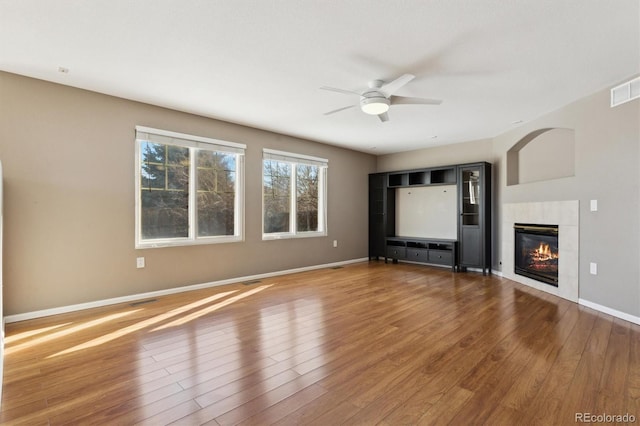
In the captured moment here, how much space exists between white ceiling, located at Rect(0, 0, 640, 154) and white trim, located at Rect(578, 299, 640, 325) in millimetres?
2518

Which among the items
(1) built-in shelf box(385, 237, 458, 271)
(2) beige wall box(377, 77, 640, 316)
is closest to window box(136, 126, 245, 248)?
(1) built-in shelf box(385, 237, 458, 271)

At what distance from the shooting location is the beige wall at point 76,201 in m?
3.24

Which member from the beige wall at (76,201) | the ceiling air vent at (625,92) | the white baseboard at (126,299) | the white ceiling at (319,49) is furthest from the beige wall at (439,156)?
the beige wall at (76,201)

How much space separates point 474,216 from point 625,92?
2940 millimetres

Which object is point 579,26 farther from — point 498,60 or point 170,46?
point 170,46

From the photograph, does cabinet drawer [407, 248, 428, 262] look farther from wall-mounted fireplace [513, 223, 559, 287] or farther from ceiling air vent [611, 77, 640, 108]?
ceiling air vent [611, 77, 640, 108]

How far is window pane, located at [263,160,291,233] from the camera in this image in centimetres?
552

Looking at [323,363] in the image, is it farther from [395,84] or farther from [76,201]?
[76,201]

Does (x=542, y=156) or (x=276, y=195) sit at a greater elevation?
(x=542, y=156)

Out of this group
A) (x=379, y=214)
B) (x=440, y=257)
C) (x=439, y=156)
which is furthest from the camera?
(x=379, y=214)

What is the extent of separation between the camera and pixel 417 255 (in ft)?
21.4

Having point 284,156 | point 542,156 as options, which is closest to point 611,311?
point 542,156

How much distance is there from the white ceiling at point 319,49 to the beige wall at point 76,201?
262 millimetres

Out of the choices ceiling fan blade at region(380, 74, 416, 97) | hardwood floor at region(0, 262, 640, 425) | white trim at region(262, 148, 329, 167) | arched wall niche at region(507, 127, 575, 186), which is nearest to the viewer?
hardwood floor at region(0, 262, 640, 425)
